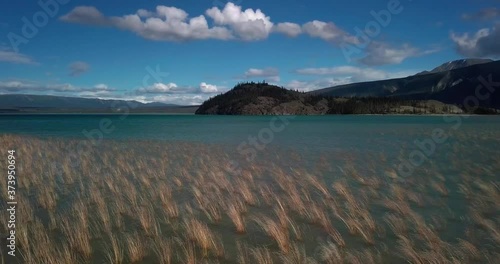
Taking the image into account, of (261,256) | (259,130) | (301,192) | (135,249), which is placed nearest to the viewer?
(261,256)

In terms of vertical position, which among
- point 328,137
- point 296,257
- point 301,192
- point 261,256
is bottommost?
point 328,137

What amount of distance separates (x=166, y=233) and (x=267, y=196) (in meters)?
5.59

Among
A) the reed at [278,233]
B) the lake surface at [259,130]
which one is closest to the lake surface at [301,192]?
the reed at [278,233]

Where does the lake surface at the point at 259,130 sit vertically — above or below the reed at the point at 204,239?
below

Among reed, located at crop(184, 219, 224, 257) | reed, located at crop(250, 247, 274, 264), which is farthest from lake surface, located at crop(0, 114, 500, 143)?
reed, located at crop(250, 247, 274, 264)

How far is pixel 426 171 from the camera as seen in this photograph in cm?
2103

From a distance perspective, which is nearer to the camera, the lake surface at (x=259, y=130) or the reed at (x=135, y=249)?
the reed at (x=135, y=249)

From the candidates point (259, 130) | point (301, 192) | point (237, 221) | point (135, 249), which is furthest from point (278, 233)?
point (259, 130)

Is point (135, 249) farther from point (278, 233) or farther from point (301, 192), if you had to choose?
point (301, 192)

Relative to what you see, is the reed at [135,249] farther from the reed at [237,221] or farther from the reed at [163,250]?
the reed at [237,221]

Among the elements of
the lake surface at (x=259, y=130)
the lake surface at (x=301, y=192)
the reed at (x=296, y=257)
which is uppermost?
the reed at (x=296, y=257)

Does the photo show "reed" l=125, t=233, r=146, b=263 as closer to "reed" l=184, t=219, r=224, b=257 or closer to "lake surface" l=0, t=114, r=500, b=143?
"reed" l=184, t=219, r=224, b=257

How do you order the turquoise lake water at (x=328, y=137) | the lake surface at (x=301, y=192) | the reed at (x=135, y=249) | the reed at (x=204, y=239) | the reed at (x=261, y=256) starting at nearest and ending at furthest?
the reed at (x=261, y=256) → the reed at (x=135, y=249) → the reed at (x=204, y=239) → the lake surface at (x=301, y=192) → the turquoise lake water at (x=328, y=137)

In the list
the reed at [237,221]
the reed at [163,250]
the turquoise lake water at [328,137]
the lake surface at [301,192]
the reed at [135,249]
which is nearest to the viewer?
the reed at [163,250]
